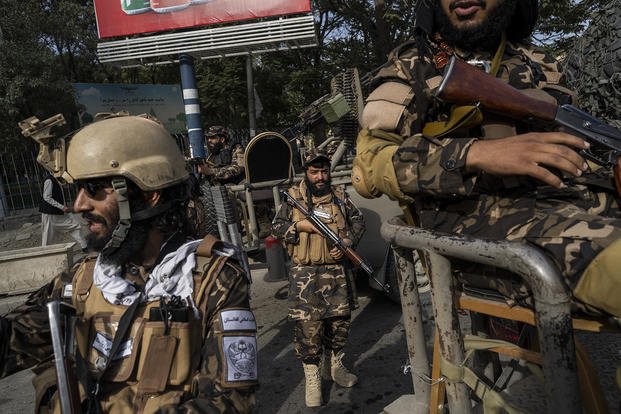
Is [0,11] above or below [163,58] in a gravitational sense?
above

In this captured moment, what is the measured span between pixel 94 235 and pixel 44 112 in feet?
44.0

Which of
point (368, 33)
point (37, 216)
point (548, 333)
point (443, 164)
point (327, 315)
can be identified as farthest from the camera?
point (368, 33)

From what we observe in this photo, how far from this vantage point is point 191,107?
9516 millimetres

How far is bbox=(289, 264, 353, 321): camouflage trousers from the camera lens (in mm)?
3463

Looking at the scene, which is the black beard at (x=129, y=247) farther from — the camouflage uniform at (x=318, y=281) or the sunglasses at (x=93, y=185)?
the camouflage uniform at (x=318, y=281)

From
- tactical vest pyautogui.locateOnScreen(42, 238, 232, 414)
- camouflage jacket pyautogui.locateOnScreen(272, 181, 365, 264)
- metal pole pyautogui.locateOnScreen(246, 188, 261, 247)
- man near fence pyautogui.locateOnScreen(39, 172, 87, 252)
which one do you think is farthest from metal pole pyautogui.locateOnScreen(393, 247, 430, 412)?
man near fence pyautogui.locateOnScreen(39, 172, 87, 252)

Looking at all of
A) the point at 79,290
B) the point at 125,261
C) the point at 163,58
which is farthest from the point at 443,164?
the point at 163,58

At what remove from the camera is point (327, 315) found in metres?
3.46

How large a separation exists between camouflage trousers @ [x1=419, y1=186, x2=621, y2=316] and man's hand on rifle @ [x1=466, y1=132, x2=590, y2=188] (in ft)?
0.55

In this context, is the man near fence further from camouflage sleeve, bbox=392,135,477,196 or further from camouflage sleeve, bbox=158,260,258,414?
camouflage sleeve, bbox=392,135,477,196

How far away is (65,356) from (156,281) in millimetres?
395

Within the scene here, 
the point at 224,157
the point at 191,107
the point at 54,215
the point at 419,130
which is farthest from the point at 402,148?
the point at 191,107

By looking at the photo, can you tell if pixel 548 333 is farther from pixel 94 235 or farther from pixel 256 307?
pixel 256 307

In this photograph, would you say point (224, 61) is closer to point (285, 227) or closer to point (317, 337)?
point (285, 227)
